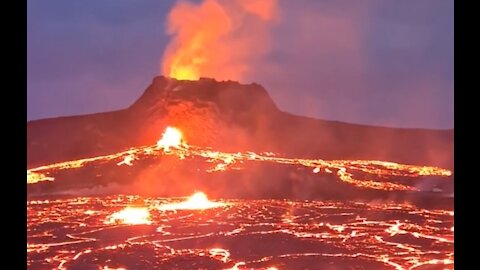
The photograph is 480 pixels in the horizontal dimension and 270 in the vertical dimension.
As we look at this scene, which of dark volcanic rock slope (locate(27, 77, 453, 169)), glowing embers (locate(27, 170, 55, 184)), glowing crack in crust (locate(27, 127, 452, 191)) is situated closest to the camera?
glowing embers (locate(27, 170, 55, 184))

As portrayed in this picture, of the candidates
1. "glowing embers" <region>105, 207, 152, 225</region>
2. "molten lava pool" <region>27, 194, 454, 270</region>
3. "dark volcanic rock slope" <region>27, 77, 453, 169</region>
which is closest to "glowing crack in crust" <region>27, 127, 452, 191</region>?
"dark volcanic rock slope" <region>27, 77, 453, 169</region>

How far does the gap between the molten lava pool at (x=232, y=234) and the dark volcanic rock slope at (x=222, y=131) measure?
27.6ft

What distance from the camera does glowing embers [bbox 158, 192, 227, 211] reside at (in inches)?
784

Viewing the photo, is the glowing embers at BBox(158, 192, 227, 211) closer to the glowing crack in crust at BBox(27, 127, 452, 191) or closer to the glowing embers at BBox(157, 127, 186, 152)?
the glowing crack in crust at BBox(27, 127, 452, 191)

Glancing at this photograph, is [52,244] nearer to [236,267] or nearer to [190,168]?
[236,267]

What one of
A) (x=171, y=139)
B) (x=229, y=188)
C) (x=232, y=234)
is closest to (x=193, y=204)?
(x=229, y=188)

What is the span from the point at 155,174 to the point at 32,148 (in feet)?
30.8

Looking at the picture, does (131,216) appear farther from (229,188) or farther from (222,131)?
(222,131)

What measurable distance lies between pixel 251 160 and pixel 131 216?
26.7 ft

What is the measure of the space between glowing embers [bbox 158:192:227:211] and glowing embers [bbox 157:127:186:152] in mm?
6111

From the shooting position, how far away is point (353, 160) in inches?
1155

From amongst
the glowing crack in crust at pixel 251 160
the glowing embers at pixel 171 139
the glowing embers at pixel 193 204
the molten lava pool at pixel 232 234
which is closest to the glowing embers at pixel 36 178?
the glowing crack in crust at pixel 251 160
